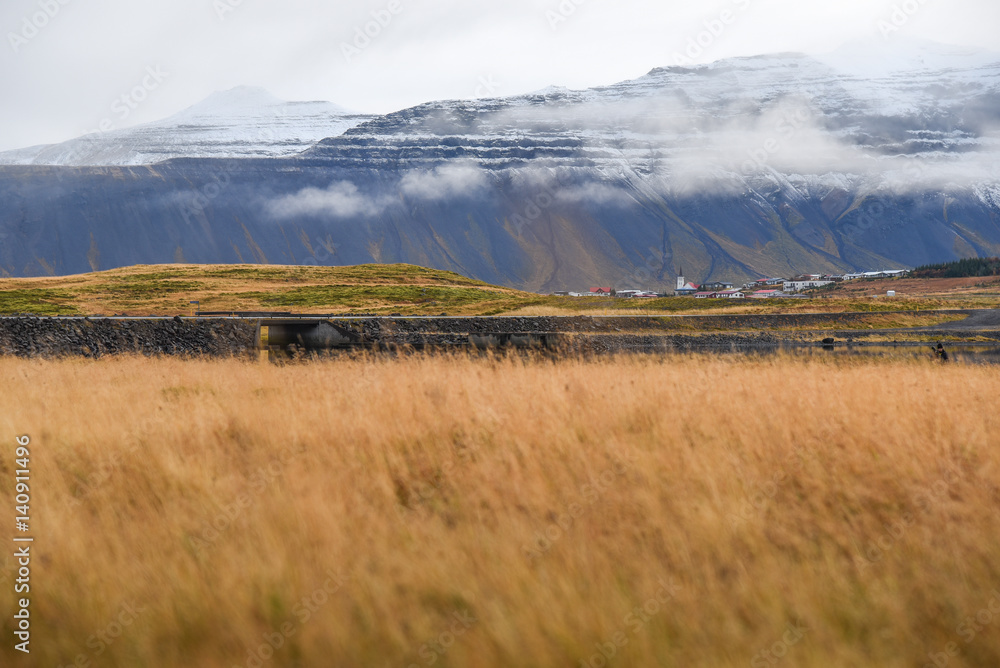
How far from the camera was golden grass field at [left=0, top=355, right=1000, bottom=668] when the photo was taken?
13.5 ft

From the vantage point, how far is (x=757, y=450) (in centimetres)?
692

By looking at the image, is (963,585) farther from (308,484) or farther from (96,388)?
(96,388)

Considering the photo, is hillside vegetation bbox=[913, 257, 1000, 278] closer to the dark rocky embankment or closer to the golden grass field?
the dark rocky embankment

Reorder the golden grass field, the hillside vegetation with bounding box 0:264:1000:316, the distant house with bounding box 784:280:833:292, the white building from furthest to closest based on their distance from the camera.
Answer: the white building
the distant house with bounding box 784:280:833:292
the hillside vegetation with bounding box 0:264:1000:316
the golden grass field

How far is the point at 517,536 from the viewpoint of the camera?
16.6ft

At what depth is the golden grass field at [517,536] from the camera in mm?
4129

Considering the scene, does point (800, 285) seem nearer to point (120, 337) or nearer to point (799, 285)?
point (799, 285)

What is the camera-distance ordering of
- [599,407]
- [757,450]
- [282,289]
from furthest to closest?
[282,289], [599,407], [757,450]

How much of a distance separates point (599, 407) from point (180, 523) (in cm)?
501

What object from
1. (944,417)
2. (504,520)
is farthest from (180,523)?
(944,417)

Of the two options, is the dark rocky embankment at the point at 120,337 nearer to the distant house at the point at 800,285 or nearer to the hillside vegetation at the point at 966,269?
the hillside vegetation at the point at 966,269

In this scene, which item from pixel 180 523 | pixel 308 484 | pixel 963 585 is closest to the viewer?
pixel 963 585

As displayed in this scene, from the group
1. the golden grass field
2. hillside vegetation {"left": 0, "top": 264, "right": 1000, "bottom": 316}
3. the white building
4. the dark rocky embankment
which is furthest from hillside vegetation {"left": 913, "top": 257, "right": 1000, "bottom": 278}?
the golden grass field

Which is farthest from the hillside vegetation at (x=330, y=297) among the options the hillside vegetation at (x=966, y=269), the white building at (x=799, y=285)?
the white building at (x=799, y=285)
